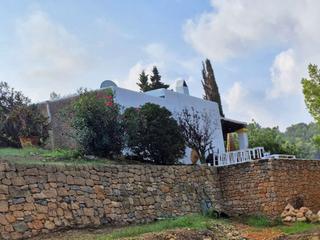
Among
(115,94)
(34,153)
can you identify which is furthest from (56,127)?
(34,153)

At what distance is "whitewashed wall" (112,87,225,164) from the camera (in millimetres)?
21312

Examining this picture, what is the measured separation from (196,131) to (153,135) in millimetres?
4922

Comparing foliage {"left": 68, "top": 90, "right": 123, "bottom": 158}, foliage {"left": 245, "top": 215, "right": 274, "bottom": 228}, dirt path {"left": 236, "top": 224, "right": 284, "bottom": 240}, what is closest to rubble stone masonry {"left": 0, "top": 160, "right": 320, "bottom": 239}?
foliage {"left": 245, "top": 215, "right": 274, "bottom": 228}

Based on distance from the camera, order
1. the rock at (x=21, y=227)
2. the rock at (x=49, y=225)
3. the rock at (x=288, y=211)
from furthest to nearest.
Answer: the rock at (x=288, y=211) → the rock at (x=49, y=225) → the rock at (x=21, y=227)

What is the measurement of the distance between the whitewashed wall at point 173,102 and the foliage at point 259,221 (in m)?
4.37

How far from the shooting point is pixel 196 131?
72.0ft

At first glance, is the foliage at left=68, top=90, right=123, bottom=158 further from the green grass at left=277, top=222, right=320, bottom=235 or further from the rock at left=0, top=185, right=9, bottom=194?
the green grass at left=277, top=222, right=320, bottom=235

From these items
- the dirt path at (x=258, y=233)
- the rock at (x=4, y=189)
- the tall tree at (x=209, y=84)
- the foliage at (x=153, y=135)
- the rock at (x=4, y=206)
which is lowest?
the dirt path at (x=258, y=233)

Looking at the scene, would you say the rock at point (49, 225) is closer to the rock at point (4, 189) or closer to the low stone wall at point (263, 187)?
the rock at point (4, 189)

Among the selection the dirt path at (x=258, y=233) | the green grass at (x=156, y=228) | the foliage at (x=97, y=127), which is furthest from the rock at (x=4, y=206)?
the dirt path at (x=258, y=233)

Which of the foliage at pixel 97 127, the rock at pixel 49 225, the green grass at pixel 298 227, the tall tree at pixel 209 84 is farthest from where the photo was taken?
the tall tree at pixel 209 84

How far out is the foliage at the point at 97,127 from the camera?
1652cm

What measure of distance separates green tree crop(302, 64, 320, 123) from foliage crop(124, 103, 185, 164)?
789cm

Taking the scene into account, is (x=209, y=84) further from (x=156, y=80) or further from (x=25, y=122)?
(x=25, y=122)
